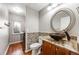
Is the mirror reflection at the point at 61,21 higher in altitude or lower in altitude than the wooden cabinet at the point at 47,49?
higher

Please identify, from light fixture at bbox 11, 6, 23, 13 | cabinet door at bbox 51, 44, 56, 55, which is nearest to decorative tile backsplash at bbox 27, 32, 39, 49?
cabinet door at bbox 51, 44, 56, 55

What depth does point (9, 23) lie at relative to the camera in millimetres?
1597

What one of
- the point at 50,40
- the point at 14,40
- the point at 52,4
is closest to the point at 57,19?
the point at 52,4

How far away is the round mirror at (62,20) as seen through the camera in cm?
161

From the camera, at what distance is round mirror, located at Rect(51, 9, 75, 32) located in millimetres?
1614

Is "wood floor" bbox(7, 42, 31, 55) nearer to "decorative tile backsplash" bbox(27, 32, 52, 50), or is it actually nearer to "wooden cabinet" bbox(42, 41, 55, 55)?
"decorative tile backsplash" bbox(27, 32, 52, 50)

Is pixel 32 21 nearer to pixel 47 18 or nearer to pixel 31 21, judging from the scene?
pixel 31 21

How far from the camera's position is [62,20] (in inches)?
64.4

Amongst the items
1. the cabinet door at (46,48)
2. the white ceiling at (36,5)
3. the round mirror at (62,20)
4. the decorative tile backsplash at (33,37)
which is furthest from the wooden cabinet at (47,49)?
the white ceiling at (36,5)

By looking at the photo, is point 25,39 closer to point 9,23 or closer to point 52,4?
point 9,23

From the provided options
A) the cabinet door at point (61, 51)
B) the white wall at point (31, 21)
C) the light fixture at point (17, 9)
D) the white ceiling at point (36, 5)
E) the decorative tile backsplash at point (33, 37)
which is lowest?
the cabinet door at point (61, 51)

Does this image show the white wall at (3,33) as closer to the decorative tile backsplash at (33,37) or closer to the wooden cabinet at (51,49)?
the decorative tile backsplash at (33,37)

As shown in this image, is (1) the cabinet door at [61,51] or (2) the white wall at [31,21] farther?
(2) the white wall at [31,21]

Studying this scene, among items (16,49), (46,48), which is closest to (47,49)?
(46,48)
